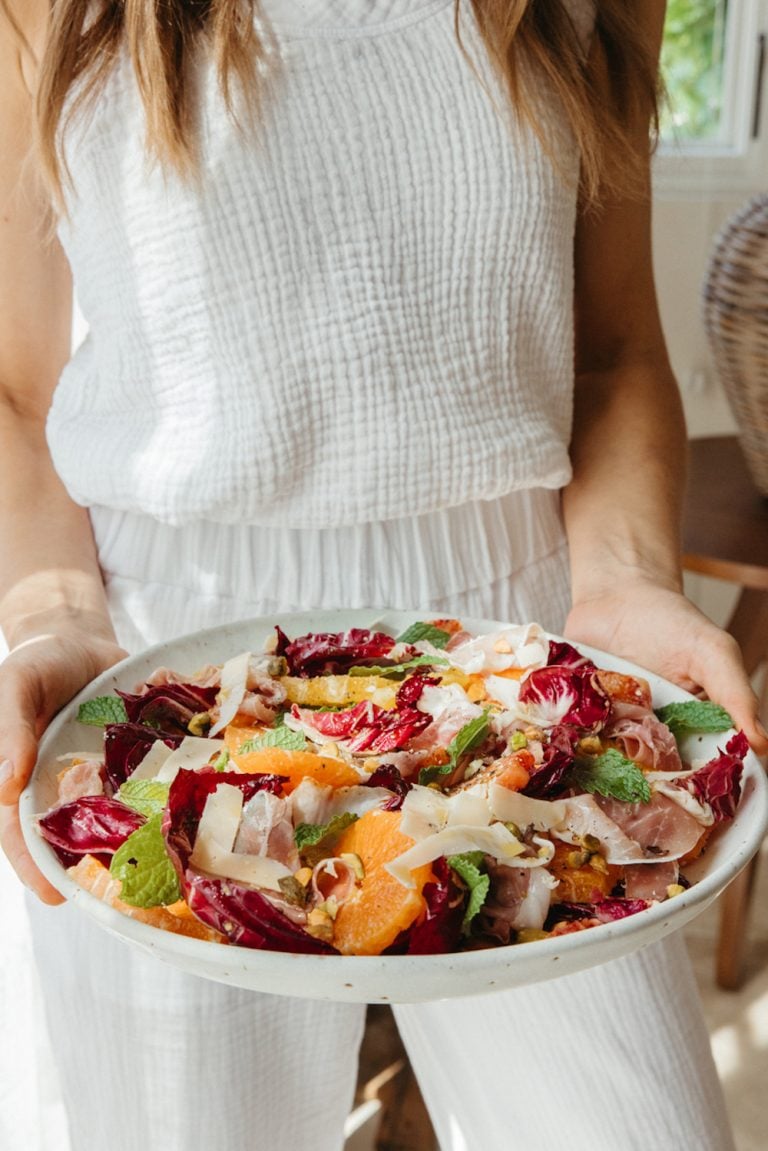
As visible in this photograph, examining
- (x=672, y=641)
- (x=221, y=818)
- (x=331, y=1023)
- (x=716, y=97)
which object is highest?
(x=221, y=818)

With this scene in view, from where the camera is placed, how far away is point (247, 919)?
2.20 feet

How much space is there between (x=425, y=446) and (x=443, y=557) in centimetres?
Result: 14

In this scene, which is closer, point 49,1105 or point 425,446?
point 425,446

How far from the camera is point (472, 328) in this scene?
1.08 m

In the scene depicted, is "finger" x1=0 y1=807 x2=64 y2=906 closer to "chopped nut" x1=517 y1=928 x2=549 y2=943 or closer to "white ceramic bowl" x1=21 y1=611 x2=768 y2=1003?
"white ceramic bowl" x1=21 y1=611 x2=768 y2=1003

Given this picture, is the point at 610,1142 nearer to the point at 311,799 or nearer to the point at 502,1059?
the point at 502,1059

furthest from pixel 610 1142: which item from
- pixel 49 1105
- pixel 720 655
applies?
pixel 49 1105

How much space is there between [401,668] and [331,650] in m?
0.07

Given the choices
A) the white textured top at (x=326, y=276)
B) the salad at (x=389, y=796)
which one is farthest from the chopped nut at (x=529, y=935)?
the white textured top at (x=326, y=276)

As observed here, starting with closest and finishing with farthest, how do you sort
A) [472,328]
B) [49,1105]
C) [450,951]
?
[450,951]
[472,328]
[49,1105]

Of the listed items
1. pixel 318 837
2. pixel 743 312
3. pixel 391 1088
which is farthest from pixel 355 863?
pixel 391 1088

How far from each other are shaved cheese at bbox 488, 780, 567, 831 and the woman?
0.21 metres

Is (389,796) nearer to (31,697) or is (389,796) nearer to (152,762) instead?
(152,762)

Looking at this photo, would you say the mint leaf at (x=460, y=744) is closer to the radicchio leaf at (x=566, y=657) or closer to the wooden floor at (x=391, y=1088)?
the radicchio leaf at (x=566, y=657)
